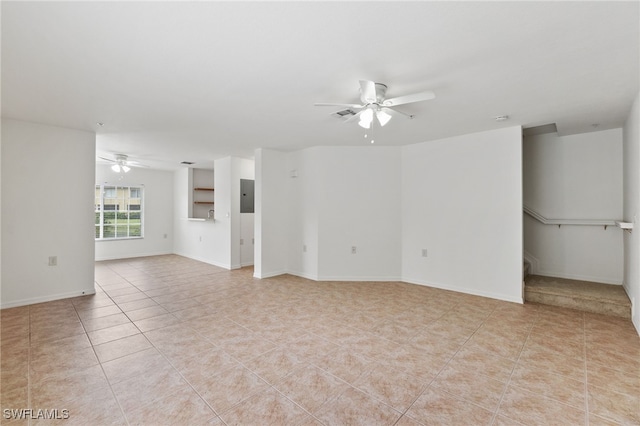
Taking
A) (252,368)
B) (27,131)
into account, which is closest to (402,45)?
(252,368)

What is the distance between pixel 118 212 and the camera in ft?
25.7

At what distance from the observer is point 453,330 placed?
3.10 m

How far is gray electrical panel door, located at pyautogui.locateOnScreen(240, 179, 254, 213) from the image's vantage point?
6.70m

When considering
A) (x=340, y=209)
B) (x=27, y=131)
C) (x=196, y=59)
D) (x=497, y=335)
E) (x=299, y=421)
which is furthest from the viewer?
(x=340, y=209)

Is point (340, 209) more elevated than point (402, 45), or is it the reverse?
point (402, 45)

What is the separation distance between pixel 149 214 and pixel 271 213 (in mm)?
4706

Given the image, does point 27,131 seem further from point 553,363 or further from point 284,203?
point 553,363

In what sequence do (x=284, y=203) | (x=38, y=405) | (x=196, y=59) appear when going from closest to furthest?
(x=38, y=405), (x=196, y=59), (x=284, y=203)

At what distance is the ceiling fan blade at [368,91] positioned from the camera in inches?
91.2

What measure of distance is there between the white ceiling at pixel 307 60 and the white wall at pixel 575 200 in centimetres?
76

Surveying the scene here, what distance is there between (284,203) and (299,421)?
443 cm

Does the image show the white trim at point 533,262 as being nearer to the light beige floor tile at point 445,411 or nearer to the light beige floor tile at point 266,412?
the light beige floor tile at point 445,411

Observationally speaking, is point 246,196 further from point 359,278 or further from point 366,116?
point 366,116

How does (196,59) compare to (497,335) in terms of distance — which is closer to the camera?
(196,59)
